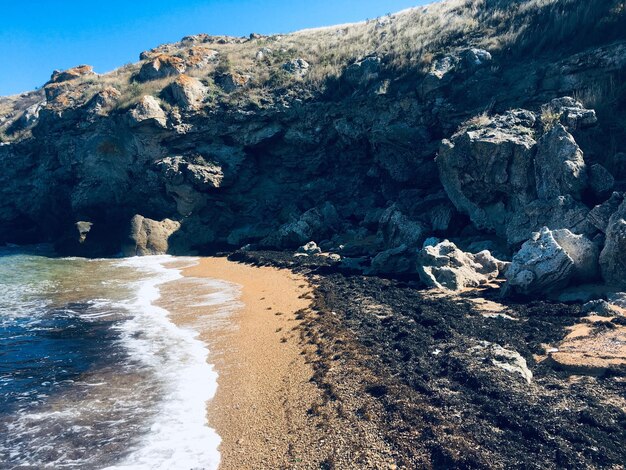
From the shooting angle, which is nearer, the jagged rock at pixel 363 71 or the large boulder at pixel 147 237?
the large boulder at pixel 147 237

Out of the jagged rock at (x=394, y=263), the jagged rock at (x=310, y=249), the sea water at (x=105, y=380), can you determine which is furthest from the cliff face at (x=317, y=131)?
the sea water at (x=105, y=380)

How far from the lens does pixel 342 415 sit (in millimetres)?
7695

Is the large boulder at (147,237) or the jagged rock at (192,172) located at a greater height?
the jagged rock at (192,172)

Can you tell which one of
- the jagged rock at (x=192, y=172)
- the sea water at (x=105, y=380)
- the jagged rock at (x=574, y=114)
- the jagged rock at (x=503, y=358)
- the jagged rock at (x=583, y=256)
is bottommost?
the sea water at (x=105, y=380)

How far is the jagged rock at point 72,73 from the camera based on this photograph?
44844 mm

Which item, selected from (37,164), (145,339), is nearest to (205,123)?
(37,164)

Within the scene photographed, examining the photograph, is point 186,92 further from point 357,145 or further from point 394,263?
point 394,263

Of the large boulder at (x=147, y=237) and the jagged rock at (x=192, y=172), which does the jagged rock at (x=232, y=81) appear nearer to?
the jagged rock at (x=192, y=172)

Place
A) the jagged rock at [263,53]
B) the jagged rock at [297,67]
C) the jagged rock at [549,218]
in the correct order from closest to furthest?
the jagged rock at [549,218], the jagged rock at [297,67], the jagged rock at [263,53]

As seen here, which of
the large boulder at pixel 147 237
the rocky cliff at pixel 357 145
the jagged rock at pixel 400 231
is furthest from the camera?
the large boulder at pixel 147 237

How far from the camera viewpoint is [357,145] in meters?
30.5

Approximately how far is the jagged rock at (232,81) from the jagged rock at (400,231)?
20077mm

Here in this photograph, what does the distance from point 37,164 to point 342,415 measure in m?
41.4

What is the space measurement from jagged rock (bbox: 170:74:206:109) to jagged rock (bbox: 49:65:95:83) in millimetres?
19002
